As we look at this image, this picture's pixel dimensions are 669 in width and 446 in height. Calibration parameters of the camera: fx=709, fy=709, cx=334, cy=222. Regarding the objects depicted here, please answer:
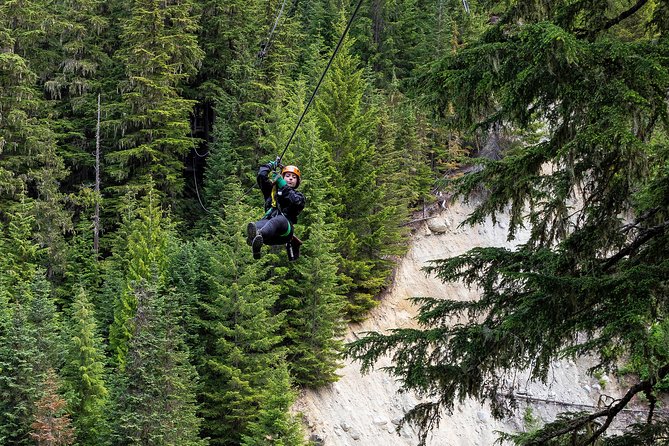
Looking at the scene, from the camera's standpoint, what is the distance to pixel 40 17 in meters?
30.9

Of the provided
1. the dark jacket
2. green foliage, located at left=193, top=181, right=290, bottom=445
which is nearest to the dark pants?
the dark jacket

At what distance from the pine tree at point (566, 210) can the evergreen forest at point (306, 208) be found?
0.03m

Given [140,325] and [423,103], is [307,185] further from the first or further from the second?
[423,103]

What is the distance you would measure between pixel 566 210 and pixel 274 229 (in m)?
4.58

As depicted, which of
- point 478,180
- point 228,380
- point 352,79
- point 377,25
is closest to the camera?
point 478,180

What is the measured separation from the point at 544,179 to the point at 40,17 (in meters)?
29.0

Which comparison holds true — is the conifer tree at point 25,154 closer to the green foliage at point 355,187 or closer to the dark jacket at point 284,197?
the green foliage at point 355,187

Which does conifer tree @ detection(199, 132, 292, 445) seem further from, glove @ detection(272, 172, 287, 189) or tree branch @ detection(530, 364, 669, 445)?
tree branch @ detection(530, 364, 669, 445)

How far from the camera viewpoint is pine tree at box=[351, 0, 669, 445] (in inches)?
218

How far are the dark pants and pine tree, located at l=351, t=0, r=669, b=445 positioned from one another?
274 cm

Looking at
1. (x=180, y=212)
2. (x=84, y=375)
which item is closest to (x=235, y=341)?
(x=84, y=375)

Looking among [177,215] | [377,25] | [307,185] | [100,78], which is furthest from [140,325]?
[377,25]

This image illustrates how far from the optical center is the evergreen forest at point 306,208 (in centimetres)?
625

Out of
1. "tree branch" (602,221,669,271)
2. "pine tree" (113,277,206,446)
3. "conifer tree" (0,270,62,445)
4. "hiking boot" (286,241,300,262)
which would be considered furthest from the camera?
"conifer tree" (0,270,62,445)
